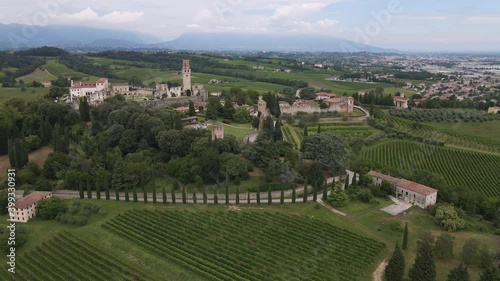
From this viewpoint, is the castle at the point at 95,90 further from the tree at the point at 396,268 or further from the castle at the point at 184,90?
the tree at the point at 396,268

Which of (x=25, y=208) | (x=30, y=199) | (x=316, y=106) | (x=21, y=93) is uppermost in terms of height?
(x=21, y=93)

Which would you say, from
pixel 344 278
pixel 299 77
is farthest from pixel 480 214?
pixel 299 77

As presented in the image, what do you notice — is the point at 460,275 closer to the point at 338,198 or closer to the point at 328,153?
the point at 338,198

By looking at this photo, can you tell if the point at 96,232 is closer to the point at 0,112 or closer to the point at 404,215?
the point at 404,215

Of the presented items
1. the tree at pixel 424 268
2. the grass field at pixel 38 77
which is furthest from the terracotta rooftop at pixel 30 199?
the grass field at pixel 38 77

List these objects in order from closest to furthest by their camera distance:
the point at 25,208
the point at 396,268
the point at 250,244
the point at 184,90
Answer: the point at 396,268 → the point at 250,244 → the point at 25,208 → the point at 184,90

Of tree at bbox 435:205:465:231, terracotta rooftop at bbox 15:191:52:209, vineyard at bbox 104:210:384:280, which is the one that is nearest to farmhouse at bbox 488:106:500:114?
tree at bbox 435:205:465:231

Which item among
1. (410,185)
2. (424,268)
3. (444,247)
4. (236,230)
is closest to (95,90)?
(236,230)

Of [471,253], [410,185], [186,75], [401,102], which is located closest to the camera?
[471,253]
